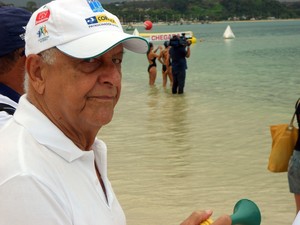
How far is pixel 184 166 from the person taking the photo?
23.3 ft

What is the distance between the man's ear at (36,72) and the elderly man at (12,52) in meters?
0.76

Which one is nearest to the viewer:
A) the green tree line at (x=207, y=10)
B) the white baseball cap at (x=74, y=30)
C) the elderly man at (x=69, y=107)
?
the elderly man at (x=69, y=107)

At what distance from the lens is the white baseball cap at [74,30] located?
5.25 feet

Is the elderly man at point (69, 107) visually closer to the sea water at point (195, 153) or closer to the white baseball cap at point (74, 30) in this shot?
the white baseball cap at point (74, 30)

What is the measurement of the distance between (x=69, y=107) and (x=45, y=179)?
0.28 meters

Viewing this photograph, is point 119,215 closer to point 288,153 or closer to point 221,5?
point 288,153

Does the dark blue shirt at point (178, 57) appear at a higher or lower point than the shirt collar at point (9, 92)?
lower

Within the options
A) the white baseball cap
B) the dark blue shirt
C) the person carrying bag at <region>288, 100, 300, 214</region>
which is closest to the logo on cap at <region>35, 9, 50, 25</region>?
the white baseball cap

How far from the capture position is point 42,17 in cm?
166

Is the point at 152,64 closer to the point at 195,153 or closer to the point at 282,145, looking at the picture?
the point at 195,153

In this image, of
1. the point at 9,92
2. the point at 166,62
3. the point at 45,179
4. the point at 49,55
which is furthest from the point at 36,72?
the point at 166,62

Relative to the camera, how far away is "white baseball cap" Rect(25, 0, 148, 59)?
1600mm

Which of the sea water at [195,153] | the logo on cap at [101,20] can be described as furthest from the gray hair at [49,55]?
the sea water at [195,153]

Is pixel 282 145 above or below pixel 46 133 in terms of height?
below
